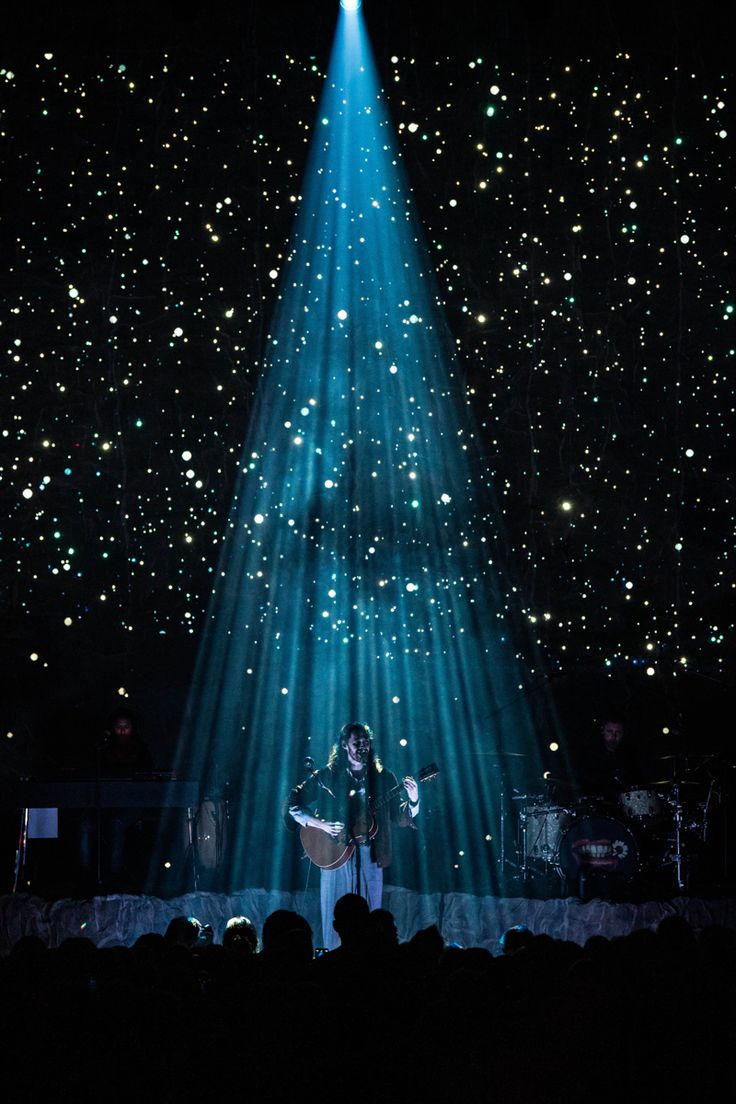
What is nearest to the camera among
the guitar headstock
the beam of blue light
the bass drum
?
the guitar headstock

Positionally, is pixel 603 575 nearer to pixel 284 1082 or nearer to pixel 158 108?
pixel 158 108

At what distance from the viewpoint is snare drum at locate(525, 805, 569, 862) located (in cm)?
681

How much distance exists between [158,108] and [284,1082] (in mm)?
7992

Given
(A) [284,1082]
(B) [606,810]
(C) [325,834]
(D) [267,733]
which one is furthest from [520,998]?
(D) [267,733]

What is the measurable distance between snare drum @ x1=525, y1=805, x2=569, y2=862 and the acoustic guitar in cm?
106

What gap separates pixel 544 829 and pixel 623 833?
589 millimetres

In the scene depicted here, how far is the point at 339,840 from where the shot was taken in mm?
6055

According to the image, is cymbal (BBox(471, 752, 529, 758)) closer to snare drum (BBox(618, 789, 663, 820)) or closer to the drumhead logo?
snare drum (BBox(618, 789, 663, 820))

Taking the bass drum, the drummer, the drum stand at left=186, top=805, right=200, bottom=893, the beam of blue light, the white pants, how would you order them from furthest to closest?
1. the beam of blue light
2. the drummer
3. the drum stand at left=186, top=805, right=200, bottom=893
4. the bass drum
5. the white pants

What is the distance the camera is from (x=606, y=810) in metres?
6.62

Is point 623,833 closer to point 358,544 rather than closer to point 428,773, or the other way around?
point 428,773

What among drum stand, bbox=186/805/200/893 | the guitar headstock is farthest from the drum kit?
drum stand, bbox=186/805/200/893

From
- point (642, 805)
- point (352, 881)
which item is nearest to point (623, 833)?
point (642, 805)

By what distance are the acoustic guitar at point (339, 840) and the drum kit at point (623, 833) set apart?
3.38ft
